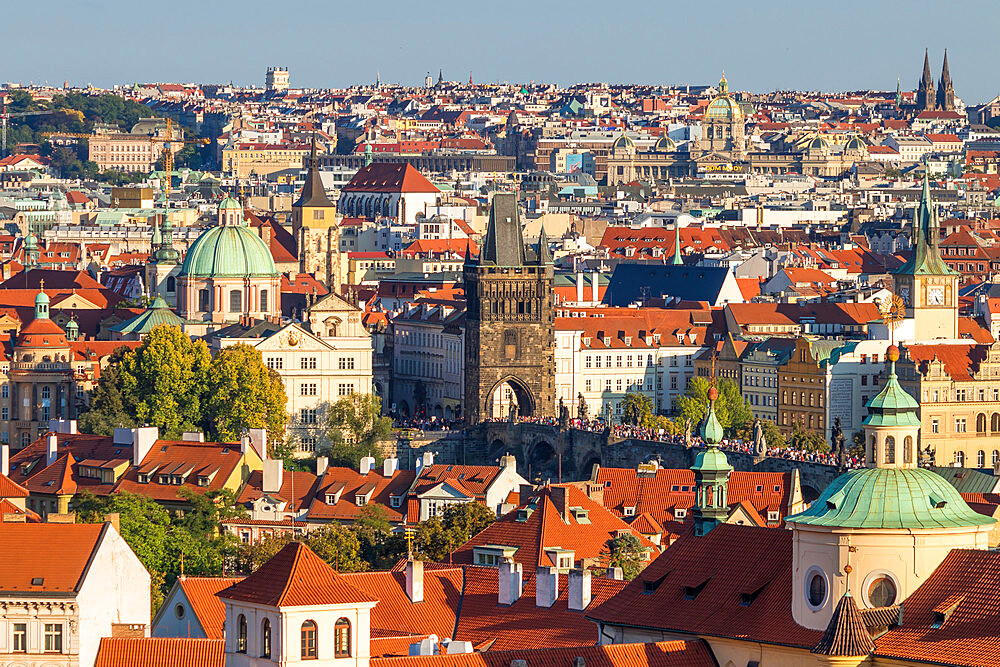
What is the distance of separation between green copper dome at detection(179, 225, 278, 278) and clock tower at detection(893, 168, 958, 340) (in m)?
28.4

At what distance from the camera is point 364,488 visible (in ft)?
310

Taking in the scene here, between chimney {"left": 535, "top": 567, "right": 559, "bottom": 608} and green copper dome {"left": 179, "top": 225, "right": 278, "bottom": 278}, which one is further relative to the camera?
green copper dome {"left": 179, "top": 225, "right": 278, "bottom": 278}

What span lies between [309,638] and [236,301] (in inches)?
3813

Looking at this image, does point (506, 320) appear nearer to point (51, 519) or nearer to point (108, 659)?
point (51, 519)

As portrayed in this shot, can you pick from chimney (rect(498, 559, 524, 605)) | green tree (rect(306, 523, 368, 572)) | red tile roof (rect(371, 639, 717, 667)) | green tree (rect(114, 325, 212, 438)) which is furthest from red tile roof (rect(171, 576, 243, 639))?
green tree (rect(114, 325, 212, 438))

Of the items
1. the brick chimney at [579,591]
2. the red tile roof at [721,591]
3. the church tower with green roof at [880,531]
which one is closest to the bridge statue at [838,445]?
the brick chimney at [579,591]

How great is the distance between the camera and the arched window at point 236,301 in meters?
143

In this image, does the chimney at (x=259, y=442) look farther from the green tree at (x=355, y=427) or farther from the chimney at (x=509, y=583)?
the chimney at (x=509, y=583)

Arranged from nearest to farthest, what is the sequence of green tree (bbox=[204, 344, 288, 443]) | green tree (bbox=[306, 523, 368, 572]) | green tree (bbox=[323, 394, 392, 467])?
green tree (bbox=[306, 523, 368, 572]) < green tree (bbox=[323, 394, 392, 467]) < green tree (bbox=[204, 344, 288, 443])

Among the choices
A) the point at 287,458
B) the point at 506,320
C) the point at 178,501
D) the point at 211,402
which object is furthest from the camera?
the point at 506,320

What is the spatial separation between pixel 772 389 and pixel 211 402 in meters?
23.0

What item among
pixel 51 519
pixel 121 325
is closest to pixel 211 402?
pixel 121 325

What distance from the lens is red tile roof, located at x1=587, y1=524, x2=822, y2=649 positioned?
158ft

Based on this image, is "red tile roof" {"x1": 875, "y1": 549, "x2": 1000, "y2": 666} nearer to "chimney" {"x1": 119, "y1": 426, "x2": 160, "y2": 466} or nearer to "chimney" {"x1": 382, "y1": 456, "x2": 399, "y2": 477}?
"chimney" {"x1": 382, "y1": 456, "x2": 399, "y2": 477}
